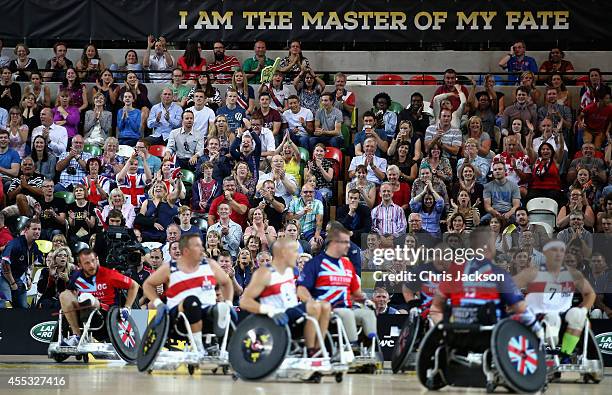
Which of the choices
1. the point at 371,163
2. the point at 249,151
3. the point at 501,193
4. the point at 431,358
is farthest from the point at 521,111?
the point at 431,358

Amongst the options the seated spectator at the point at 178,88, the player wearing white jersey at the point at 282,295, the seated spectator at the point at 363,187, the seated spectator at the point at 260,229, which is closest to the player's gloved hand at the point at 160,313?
the player wearing white jersey at the point at 282,295

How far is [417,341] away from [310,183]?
7.10 meters

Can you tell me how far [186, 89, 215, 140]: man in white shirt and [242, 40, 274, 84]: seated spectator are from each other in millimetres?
2081

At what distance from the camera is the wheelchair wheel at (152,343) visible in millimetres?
14609

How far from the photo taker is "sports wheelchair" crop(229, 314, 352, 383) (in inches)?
531

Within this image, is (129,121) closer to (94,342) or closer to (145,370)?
(94,342)

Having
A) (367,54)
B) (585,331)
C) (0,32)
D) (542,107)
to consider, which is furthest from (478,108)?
(0,32)

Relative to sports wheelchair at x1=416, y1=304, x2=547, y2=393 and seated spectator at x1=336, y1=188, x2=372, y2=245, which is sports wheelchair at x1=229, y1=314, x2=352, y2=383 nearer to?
sports wheelchair at x1=416, y1=304, x2=547, y2=393

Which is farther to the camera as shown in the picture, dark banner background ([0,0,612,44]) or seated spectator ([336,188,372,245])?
dark banner background ([0,0,612,44])

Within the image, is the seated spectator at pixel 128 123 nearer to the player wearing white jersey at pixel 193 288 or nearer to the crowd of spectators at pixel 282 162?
the crowd of spectators at pixel 282 162

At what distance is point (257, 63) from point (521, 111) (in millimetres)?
6282

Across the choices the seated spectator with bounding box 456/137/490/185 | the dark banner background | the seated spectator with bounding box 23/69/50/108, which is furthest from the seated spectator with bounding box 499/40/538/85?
the seated spectator with bounding box 23/69/50/108

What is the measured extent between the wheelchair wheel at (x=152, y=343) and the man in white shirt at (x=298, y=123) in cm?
1001

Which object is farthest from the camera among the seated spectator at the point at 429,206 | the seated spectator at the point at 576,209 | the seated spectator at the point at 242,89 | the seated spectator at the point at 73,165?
the seated spectator at the point at 242,89
